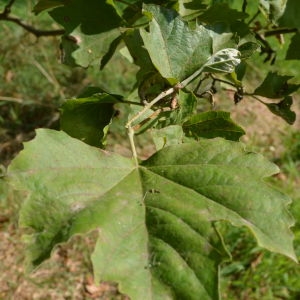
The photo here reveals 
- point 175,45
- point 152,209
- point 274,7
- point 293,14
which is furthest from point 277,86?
point 152,209

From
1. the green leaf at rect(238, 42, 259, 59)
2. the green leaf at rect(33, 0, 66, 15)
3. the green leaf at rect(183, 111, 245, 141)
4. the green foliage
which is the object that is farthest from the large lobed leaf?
the green leaf at rect(33, 0, 66, 15)

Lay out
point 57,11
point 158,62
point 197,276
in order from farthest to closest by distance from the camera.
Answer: point 57,11
point 158,62
point 197,276

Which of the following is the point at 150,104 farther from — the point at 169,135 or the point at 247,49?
the point at 247,49

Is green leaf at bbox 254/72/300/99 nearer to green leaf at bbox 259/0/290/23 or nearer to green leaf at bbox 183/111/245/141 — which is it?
green leaf at bbox 259/0/290/23

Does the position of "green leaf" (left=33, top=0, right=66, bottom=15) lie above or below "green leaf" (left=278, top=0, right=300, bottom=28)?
below

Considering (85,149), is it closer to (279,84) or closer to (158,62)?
(158,62)

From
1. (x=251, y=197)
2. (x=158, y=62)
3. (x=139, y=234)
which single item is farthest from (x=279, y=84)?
(x=139, y=234)

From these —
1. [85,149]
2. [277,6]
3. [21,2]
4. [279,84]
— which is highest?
[277,6]

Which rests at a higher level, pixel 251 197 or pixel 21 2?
pixel 251 197
